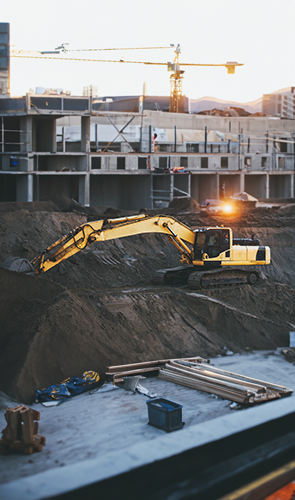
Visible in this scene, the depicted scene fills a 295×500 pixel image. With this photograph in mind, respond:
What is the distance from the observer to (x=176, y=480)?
268 cm

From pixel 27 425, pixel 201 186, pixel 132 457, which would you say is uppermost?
pixel 201 186

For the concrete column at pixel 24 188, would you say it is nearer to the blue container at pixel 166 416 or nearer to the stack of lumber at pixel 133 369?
the stack of lumber at pixel 133 369

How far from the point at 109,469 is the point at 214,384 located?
10.5 m

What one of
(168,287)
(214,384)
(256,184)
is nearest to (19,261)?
(168,287)

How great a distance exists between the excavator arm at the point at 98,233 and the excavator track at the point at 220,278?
5.11 ft

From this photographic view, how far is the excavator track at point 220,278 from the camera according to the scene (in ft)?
64.2

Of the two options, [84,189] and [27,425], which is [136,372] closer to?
[27,425]

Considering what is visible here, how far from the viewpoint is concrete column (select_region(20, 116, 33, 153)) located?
37062 mm

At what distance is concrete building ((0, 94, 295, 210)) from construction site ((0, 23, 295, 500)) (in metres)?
0.51

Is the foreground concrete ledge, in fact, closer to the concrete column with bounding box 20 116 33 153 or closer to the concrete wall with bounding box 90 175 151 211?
the concrete column with bounding box 20 116 33 153

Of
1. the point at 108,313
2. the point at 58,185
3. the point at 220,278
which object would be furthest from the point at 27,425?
the point at 58,185

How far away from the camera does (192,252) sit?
20.6m

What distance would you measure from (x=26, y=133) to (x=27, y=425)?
30.5 meters

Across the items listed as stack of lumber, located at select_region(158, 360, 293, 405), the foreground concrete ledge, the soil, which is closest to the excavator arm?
the soil
